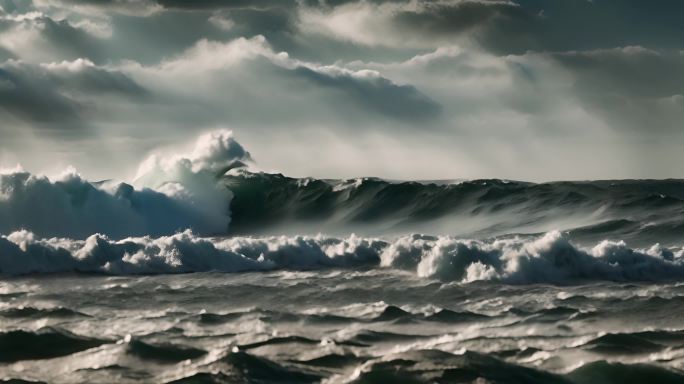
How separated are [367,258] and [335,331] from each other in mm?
6968

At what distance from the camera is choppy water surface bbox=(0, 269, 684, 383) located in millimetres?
7191

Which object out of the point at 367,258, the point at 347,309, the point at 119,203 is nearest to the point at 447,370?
the point at 347,309

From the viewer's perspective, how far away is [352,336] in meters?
8.75

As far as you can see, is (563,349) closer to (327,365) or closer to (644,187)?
(327,365)

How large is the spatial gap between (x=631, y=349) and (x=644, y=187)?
25.8m

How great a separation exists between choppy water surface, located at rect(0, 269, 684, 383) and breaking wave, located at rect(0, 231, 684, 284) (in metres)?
0.79

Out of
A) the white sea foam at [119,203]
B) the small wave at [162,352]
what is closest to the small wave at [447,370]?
the small wave at [162,352]

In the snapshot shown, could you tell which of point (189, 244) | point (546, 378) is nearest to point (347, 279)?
point (189, 244)

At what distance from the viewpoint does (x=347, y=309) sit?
1062 cm

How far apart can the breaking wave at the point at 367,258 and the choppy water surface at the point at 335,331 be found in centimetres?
79

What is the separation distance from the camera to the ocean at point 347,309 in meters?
7.31

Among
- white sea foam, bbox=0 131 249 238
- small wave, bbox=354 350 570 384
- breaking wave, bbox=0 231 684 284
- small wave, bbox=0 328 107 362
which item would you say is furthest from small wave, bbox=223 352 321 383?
white sea foam, bbox=0 131 249 238

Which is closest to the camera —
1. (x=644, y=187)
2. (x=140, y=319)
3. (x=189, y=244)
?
(x=140, y=319)

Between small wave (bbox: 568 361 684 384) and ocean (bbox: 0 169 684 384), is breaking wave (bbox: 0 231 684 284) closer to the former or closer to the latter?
ocean (bbox: 0 169 684 384)
